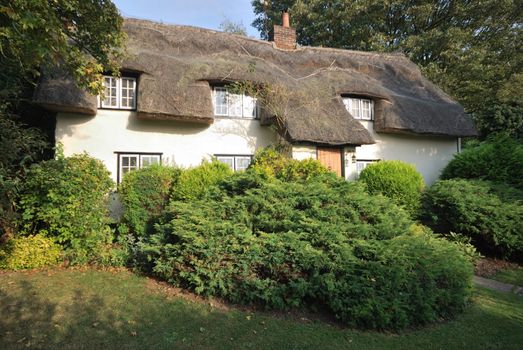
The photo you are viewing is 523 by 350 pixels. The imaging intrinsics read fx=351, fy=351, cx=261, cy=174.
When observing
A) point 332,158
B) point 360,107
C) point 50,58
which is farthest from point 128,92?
point 360,107

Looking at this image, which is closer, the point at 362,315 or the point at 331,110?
the point at 362,315

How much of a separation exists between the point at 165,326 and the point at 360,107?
12.2 meters

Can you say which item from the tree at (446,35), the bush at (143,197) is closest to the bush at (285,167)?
the bush at (143,197)

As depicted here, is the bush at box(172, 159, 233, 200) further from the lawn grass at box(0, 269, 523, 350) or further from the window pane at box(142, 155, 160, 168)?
the lawn grass at box(0, 269, 523, 350)

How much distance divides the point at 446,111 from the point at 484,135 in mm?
4979

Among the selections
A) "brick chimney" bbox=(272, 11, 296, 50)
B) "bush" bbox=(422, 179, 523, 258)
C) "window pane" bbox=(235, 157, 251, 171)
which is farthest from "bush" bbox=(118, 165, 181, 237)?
"brick chimney" bbox=(272, 11, 296, 50)

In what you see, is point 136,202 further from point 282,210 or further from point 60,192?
point 282,210

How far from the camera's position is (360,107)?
14.5 meters

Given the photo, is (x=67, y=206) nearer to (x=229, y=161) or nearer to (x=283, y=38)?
(x=229, y=161)

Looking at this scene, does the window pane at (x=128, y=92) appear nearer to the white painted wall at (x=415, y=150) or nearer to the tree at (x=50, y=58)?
the tree at (x=50, y=58)

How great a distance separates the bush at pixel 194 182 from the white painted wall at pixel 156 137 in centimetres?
249

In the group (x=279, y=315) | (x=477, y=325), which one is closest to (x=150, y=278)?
(x=279, y=315)

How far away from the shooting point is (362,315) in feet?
16.4

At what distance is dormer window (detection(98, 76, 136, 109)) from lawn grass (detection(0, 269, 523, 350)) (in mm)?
6528
